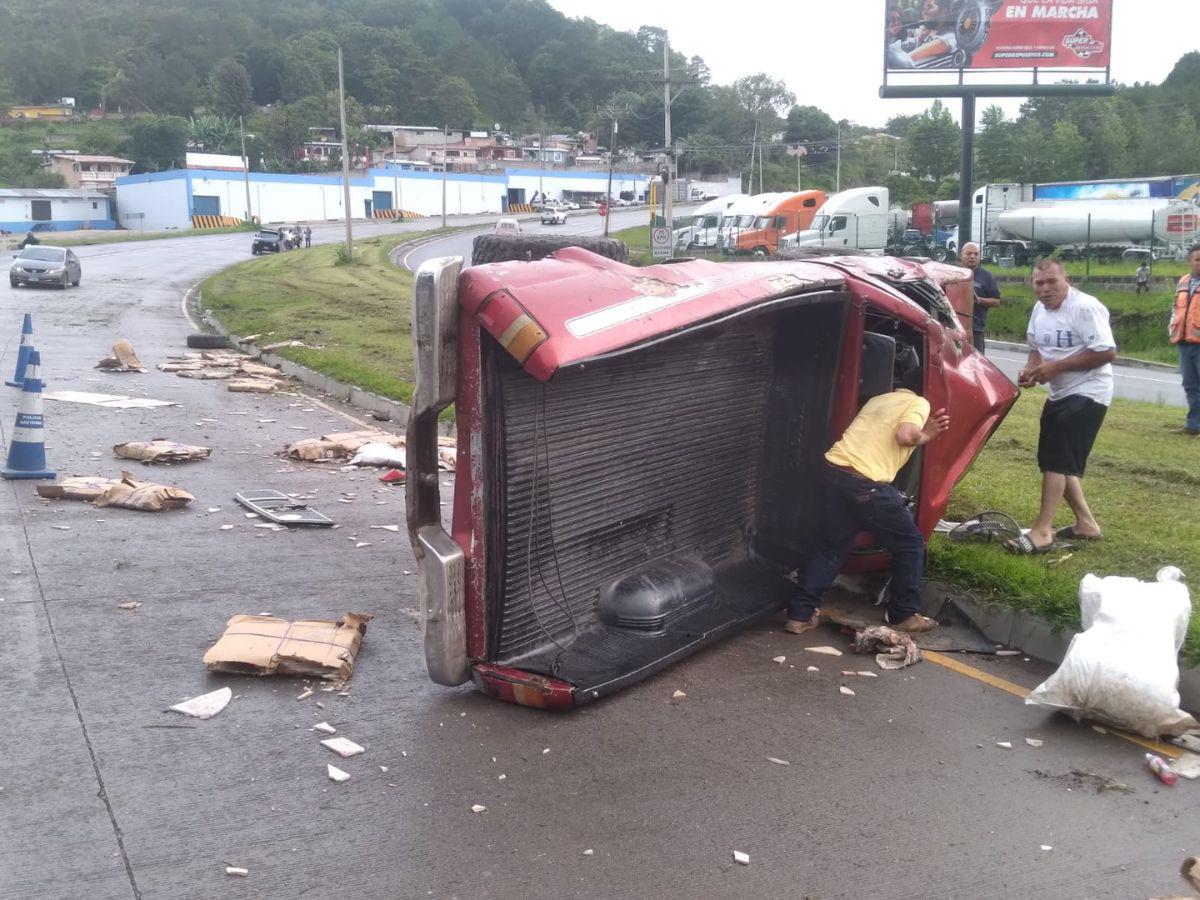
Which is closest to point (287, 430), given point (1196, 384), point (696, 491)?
point (696, 491)

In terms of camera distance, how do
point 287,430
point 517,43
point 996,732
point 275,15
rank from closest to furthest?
1. point 996,732
2. point 287,430
3. point 275,15
4. point 517,43

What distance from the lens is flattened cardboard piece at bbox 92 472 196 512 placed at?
8.30 m

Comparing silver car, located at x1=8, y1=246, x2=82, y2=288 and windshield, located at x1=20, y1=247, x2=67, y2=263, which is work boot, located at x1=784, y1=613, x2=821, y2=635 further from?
windshield, located at x1=20, y1=247, x2=67, y2=263

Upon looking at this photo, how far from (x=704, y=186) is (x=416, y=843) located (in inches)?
4287

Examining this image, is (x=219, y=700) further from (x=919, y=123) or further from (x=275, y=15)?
(x=275, y=15)

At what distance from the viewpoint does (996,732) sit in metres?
4.99

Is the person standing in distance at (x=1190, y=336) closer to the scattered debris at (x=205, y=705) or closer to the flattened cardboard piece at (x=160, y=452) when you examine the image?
the flattened cardboard piece at (x=160, y=452)

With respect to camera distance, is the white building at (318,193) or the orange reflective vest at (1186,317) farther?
the white building at (318,193)

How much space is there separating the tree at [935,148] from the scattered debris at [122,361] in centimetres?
6598

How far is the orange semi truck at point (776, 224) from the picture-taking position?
156 ft

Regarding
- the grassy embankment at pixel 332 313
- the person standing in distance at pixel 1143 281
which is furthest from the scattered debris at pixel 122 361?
the person standing in distance at pixel 1143 281

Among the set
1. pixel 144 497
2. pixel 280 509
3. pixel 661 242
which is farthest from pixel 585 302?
pixel 661 242

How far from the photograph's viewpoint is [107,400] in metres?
13.3

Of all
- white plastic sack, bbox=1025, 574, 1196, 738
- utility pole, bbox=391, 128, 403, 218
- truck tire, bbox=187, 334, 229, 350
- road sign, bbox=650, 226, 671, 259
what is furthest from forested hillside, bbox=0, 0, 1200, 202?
white plastic sack, bbox=1025, 574, 1196, 738
